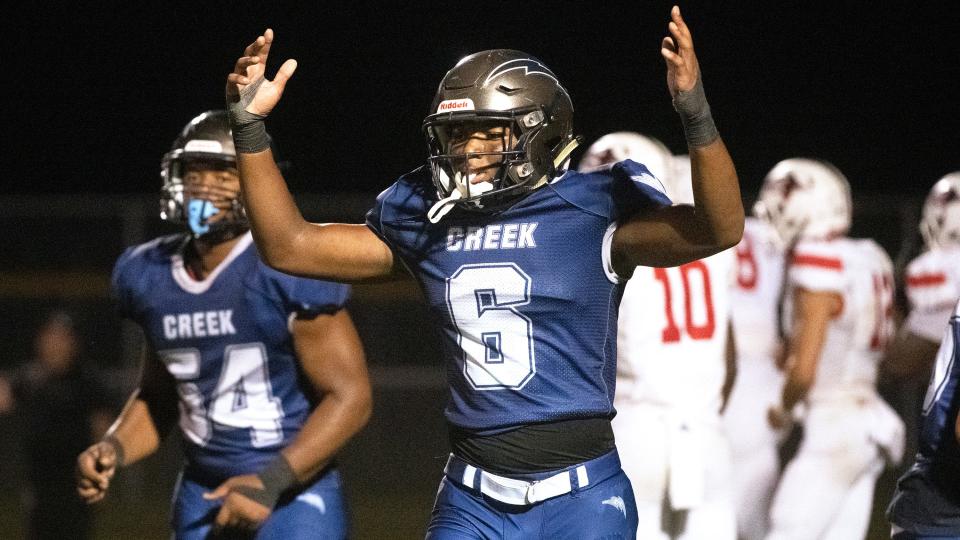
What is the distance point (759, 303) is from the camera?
22.1ft

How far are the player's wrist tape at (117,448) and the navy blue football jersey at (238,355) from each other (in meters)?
0.20

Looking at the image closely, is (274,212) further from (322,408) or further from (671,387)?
(671,387)

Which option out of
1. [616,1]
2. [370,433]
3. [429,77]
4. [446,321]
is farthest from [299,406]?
[616,1]

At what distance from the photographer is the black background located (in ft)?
49.6

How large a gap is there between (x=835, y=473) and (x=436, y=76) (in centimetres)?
1049

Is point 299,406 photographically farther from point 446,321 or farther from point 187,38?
point 187,38

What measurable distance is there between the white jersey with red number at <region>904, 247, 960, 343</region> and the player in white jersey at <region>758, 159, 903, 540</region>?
0.45ft

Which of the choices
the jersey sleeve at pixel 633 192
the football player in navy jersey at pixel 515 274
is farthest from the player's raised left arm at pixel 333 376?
the jersey sleeve at pixel 633 192

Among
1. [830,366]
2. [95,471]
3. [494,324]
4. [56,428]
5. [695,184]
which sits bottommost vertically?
[56,428]

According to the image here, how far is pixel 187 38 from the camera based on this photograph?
16.6 meters

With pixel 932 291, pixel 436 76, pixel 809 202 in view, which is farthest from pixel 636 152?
pixel 436 76

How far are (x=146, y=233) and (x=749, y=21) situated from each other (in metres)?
8.98

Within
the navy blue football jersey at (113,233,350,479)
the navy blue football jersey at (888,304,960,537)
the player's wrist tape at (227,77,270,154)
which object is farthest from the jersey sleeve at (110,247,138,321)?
the navy blue football jersey at (888,304,960,537)

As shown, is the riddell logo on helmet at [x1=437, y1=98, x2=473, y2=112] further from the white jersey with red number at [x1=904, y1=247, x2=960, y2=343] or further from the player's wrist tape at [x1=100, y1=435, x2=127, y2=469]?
the white jersey with red number at [x1=904, y1=247, x2=960, y2=343]
